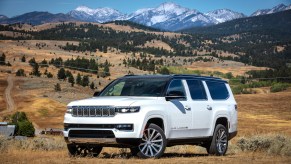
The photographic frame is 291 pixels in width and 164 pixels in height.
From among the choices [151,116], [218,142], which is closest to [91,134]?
[151,116]

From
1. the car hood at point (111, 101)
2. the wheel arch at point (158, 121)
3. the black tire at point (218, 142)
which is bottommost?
the black tire at point (218, 142)

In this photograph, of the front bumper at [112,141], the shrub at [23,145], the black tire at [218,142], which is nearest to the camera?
the front bumper at [112,141]

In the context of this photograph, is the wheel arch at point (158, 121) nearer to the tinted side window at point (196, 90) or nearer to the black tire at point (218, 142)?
the tinted side window at point (196, 90)

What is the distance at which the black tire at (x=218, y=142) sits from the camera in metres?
15.4

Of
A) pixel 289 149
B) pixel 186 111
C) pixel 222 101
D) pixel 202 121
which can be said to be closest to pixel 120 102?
pixel 186 111

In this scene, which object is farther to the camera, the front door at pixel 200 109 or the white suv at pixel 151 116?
the front door at pixel 200 109

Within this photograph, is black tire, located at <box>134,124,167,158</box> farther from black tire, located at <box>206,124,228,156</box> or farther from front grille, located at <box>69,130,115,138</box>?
black tire, located at <box>206,124,228,156</box>

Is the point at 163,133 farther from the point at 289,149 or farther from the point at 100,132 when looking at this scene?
the point at 289,149

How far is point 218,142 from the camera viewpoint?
15.7 metres

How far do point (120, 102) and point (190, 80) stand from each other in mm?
3077

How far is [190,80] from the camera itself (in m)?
15.0

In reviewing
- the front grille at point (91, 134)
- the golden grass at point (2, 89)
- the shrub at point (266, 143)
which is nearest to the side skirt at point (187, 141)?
the front grille at point (91, 134)

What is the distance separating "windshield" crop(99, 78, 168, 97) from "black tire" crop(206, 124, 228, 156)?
2.67 m

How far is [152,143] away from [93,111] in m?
1.70
